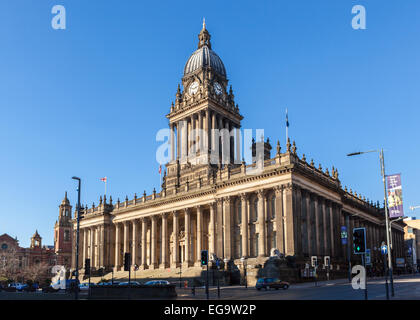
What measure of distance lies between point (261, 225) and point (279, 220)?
3.54 metres

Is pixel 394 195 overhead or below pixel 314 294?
overhead

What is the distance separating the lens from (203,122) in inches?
3659

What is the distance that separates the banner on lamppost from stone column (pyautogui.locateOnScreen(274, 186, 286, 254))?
30.4 m

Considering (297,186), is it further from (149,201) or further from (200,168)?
(149,201)

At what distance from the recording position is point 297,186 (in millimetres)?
63312

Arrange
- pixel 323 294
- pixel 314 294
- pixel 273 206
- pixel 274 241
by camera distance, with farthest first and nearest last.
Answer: pixel 273 206 < pixel 274 241 < pixel 314 294 < pixel 323 294

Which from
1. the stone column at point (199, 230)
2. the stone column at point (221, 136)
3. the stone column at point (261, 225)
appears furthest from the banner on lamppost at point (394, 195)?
the stone column at point (221, 136)

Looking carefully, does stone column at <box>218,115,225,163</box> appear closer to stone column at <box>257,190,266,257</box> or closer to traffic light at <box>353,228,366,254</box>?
stone column at <box>257,190,266,257</box>

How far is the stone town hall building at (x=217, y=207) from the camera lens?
64.4 m

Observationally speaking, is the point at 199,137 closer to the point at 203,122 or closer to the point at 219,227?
the point at 203,122

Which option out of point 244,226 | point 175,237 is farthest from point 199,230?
point 244,226

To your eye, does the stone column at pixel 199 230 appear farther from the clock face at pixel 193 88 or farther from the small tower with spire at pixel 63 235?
the small tower with spire at pixel 63 235

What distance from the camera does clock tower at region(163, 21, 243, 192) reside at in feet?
295

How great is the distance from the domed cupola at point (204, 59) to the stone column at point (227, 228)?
39034mm
